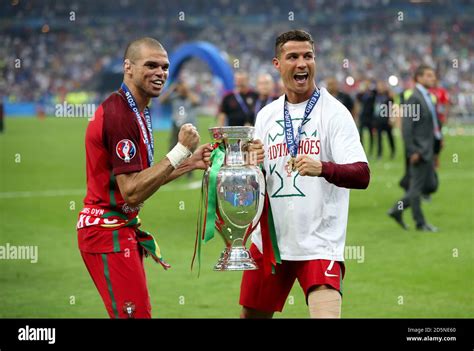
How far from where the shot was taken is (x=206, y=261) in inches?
450

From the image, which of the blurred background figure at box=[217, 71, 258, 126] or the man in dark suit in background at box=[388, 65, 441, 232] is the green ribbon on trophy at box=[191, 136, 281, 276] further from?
the blurred background figure at box=[217, 71, 258, 126]

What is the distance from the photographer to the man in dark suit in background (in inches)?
515

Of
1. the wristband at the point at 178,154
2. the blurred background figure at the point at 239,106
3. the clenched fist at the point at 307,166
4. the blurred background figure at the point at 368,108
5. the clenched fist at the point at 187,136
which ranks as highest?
the blurred background figure at the point at 368,108

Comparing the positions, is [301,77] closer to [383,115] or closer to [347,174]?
[347,174]

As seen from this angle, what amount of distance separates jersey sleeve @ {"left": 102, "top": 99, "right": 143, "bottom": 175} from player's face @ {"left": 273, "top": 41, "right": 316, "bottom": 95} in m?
1.05

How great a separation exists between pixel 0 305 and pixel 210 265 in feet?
9.57

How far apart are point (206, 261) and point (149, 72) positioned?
6.16m

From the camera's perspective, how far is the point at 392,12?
57.9m

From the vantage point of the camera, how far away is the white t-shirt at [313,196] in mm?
5664

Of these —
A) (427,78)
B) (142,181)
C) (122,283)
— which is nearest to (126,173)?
(142,181)

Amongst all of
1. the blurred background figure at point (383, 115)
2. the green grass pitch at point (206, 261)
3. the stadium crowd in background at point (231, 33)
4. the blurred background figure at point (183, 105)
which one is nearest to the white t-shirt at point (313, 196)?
the green grass pitch at point (206, 261)

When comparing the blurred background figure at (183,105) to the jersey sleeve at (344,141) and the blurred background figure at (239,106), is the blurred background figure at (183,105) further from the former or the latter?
the jersey sleeve at (344,141)

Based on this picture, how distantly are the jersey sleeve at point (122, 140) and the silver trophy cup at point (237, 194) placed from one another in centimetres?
45
